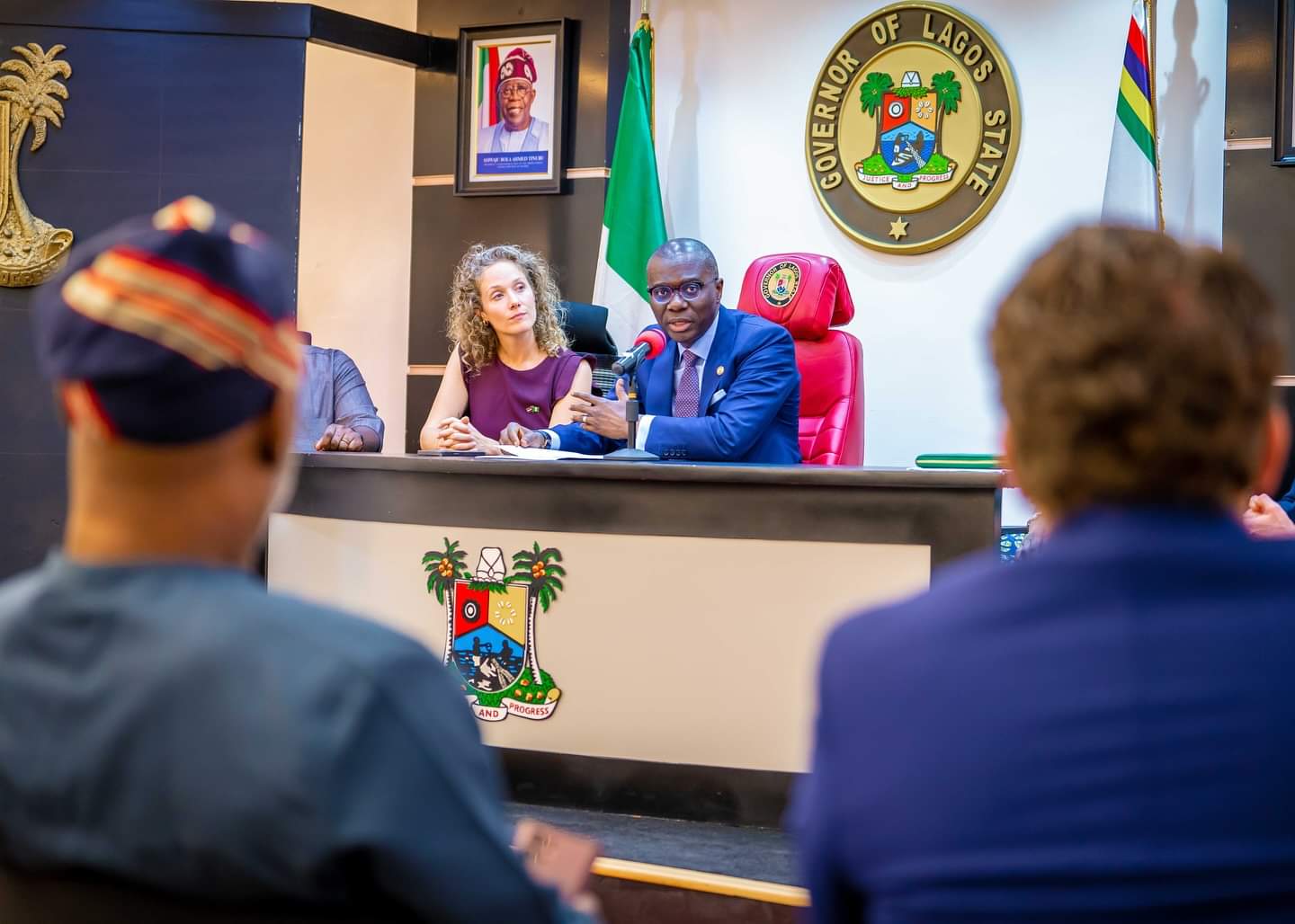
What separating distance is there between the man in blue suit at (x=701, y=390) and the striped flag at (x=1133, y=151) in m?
1.35

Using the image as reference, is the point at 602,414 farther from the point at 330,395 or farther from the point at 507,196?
the point at 507,196

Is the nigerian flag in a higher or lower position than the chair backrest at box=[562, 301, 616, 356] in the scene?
higher

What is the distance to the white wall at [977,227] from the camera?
4762 mm

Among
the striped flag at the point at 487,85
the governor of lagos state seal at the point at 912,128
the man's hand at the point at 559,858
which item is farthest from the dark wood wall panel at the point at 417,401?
the man's hand at the point at 559,858

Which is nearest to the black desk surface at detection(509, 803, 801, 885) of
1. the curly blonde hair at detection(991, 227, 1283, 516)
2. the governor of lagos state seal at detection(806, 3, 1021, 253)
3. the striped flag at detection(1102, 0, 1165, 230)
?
the curly blonde hair at detection(991, 227, 1283, 516)

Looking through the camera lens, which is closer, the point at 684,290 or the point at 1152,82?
the point at 684,290

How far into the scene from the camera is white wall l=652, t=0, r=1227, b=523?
4.76 meters

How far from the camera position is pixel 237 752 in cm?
78

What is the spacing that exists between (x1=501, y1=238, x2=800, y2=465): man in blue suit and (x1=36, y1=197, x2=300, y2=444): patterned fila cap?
2877mm

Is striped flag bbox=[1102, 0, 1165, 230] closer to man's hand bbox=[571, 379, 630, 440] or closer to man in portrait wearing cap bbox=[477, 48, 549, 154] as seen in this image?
man's hand bbox=[571, 379, 630, 440]

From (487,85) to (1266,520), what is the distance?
12.0 feet

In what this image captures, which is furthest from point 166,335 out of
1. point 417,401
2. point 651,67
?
point 417,401

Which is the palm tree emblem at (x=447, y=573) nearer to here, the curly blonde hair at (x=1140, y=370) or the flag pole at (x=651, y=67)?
the curly blonde hair at (x=1140, y=370)

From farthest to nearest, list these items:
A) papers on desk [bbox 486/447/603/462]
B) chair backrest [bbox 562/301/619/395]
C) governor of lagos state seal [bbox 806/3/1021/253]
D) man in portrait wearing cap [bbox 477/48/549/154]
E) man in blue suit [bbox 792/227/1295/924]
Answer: man in portrait wearing cap [bbox 477/48/549/154], governor of lagos state seal [bbox 806/3/1021/253], chair backrest [bbox 562/301/619/395], papers on desk [bbox 486/447/603/462], man in blue suit [bbox 792/227/1295/924]
